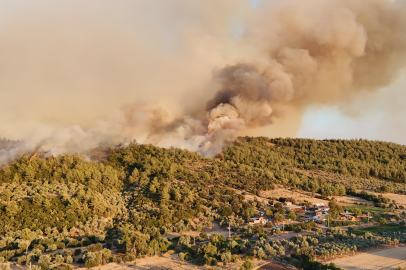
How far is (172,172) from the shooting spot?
5328 centimetres

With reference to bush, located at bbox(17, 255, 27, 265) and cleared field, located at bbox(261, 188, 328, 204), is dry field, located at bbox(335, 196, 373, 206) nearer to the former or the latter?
cleared field, located at bbox(261, 188, 328, 204)

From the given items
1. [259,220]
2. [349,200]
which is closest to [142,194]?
[259,220]

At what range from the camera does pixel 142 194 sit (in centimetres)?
4475

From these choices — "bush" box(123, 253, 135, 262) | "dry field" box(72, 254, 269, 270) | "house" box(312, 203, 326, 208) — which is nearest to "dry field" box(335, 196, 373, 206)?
"house" box(312, 203, 326, 208)

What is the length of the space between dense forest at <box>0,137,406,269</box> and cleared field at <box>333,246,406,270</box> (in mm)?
7589

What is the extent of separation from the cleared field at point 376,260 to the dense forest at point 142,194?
759cm

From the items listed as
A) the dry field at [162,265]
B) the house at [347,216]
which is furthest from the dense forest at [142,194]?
the house at [347,216]

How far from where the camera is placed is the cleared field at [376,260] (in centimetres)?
2117

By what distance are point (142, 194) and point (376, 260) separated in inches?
Result: 1196

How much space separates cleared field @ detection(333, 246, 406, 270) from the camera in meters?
21.2

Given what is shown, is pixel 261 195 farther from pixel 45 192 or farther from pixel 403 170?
pixel 403 170

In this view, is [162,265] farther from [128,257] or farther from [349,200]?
[349,200]

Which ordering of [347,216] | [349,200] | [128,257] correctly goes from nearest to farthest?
[128,257] < [347,216] < [349,200]

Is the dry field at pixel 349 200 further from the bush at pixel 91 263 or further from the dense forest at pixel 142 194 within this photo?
the bush at pixel 91 263
